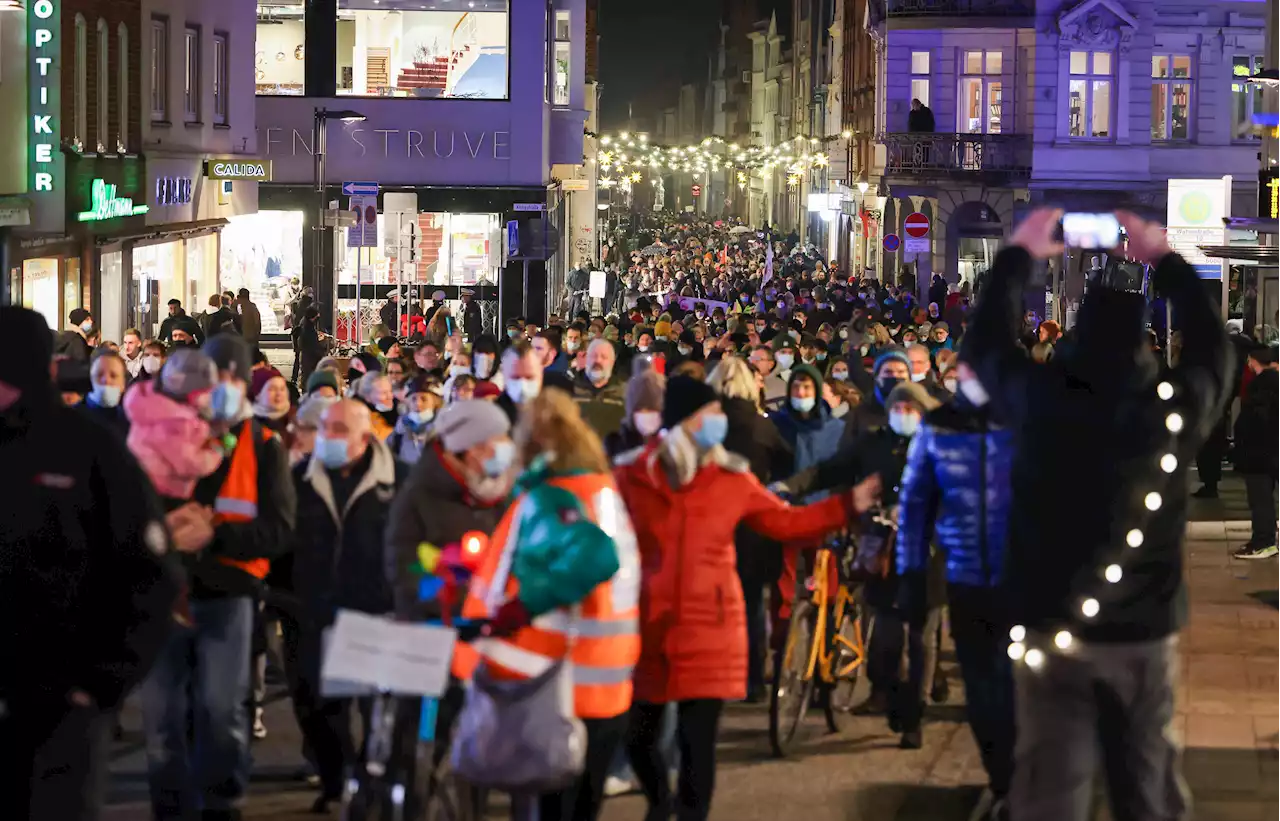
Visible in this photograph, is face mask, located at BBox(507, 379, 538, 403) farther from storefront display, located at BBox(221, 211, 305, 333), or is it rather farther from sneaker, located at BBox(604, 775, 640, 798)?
storefront display, located at BBox(221, 211, 305, 333)

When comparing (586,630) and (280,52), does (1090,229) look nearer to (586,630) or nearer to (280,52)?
(586,630)

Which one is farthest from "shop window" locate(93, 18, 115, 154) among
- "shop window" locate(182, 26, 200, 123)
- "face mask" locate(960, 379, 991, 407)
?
"face mask" locate(960, 379, 991, 407)

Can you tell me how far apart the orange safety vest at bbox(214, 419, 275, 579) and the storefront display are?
35.1 m

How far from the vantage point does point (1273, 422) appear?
19.0 metres

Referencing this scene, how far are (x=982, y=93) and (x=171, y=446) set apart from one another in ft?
149

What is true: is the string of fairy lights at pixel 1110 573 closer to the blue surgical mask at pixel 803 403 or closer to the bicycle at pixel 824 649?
the bicycle at pixel 824 649

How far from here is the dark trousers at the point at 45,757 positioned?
18.1ft

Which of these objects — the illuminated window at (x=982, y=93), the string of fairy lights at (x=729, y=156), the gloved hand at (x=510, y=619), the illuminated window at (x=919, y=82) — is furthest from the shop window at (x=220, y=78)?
the string of fairy lights at (x=729, y=156)

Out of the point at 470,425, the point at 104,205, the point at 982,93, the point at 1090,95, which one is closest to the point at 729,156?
the point at 982,93

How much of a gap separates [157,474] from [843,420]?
653 cm

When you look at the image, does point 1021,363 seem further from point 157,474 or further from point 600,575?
point 157,474

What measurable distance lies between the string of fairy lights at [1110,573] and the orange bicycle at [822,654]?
453 centimetres

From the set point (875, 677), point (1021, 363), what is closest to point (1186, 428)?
point (1021, 363)

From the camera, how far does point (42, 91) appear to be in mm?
25781
